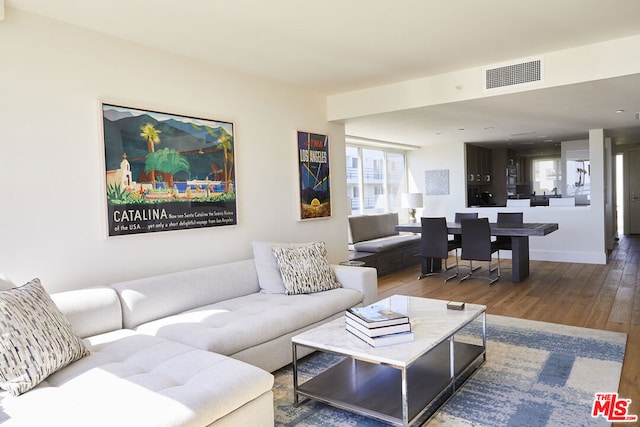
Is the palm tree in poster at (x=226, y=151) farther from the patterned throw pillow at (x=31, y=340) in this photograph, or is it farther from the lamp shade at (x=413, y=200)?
the lamp shade at (x=413, y=200)

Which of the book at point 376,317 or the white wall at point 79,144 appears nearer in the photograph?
the book at point 376,317

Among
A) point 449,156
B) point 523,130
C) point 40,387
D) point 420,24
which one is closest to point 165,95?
point 420,24

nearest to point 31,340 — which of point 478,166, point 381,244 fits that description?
point 381,244

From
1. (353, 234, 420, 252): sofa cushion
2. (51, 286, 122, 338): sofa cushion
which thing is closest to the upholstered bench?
(353, 234, 420, 252): sofa cushion

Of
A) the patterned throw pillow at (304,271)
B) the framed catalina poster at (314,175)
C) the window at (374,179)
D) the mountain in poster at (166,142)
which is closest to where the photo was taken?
the mountain in poster at (166,142)

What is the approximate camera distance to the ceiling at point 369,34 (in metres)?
2.76

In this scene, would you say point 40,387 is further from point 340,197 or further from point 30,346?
point 340,197

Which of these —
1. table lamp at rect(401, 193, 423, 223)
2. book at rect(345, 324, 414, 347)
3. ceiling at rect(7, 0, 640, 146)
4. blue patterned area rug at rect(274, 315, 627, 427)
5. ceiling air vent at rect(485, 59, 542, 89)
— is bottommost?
blue patterned area rug at rect(274, 315, 627, 427)

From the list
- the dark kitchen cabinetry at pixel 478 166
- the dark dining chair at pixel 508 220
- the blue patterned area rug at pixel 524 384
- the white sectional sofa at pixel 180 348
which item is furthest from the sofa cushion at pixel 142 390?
the dark kitchen cabinetry at pixel 478 166

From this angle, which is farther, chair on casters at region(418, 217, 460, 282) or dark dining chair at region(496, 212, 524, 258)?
dark dining chair at region(496, 212, 524, 258)

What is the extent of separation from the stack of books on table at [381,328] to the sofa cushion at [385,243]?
12.6 feet

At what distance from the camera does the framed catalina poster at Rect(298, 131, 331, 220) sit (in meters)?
4.76

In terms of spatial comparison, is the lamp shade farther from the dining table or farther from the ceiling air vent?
the ceiling air vent

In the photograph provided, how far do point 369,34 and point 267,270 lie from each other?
207 cm
